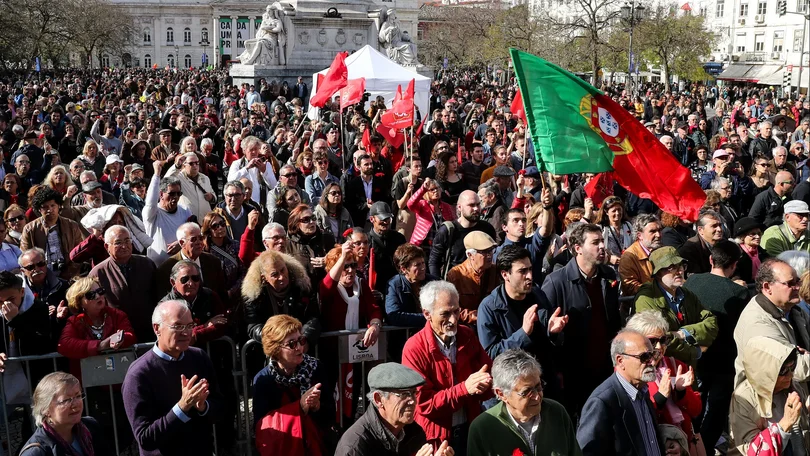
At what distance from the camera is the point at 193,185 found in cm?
958

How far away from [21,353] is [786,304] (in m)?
5.15

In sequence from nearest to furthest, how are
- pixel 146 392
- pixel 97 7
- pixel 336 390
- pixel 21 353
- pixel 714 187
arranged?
pixel 146 392 → pixel 21 353 → pixel 336 390 → pixel 714 187 → pixel 97 7

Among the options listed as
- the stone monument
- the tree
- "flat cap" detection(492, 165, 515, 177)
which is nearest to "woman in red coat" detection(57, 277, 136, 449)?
"flat cap" detection(492, 165, 515, 177)

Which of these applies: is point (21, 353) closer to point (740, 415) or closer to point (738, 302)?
point (740, 415)

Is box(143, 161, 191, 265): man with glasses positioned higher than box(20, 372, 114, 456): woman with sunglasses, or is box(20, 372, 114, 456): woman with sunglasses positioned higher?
box(143, 161, 191, 265): man with glasses

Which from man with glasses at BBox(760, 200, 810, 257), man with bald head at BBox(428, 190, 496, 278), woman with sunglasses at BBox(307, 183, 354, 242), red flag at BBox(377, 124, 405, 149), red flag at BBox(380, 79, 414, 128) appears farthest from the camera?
red flag at BBox(377, 124, 405, 149)

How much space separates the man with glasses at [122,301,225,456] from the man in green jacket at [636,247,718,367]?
3.00m

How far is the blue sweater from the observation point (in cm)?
490

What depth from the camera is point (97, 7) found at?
67.3 meters

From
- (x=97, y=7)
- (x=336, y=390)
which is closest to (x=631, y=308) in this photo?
(x=336, y=390)

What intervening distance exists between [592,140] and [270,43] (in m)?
28.4

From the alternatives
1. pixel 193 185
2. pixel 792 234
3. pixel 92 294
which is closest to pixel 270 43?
pixel 193 185

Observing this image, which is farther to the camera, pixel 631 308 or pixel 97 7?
pixel 97 7

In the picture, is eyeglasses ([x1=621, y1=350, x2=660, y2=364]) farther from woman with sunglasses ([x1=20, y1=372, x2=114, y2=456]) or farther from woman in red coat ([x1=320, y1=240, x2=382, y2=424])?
woman with sunglasses ([x1=20, y1=372, x2=114, y2=456])
